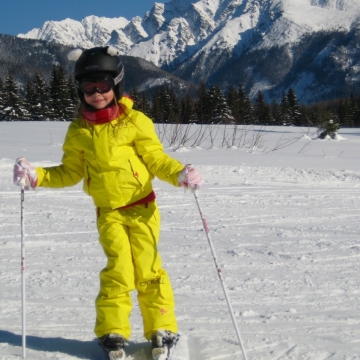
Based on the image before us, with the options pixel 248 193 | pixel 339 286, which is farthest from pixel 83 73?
pixel 248 193

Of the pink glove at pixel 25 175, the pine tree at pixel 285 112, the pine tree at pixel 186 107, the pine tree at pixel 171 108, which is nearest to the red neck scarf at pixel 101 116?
the pink glove at pixel 25 175

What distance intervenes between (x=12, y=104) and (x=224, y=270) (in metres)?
38.2

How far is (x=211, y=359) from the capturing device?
8.34ft

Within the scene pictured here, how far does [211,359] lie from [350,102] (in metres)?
59.0

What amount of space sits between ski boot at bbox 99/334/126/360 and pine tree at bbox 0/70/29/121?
39109 mm

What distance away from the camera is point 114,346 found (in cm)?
248

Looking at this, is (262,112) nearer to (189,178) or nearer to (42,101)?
(42,101)

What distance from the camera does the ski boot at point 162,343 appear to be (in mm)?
2500

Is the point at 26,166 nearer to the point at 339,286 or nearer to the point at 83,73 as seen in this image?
the point at 83,73

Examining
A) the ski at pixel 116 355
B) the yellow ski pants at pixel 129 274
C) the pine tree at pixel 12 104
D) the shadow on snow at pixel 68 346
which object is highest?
the yellow ski pants at pixel 129 274

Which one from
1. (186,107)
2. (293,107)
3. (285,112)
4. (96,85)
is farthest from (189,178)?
(293,107)

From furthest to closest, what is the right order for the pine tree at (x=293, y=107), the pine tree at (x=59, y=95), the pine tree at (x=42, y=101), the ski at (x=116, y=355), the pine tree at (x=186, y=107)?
1. the pine tree at (x=293, y=107)
2. the pine tree at (x=42, y=101)
3. the pine tree at (x=59, y=95)
4. the pine tree at (x=186, y=107)
5. the ski at (x=116, y=355)

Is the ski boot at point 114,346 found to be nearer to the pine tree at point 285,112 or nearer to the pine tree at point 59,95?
the pine tree at point 59,95

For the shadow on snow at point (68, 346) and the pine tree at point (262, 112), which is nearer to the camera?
the shadow on snow at point (68, 346)
